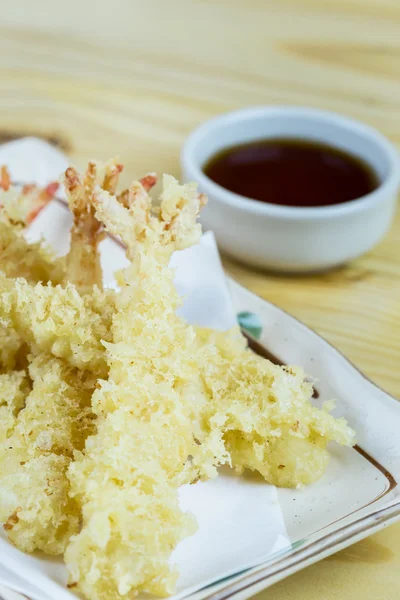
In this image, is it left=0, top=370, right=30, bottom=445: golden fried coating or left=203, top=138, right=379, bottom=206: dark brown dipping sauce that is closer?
left=0, top=370, right=30, bottom=445: golden fried coating

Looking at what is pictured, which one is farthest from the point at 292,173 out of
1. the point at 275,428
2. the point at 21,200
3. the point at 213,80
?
the point at 213,80

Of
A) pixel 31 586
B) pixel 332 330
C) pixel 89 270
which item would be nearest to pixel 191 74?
pixel 332 330

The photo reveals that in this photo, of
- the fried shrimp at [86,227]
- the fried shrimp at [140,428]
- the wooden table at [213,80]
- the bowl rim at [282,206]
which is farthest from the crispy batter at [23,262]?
the wooden table at [213,80]

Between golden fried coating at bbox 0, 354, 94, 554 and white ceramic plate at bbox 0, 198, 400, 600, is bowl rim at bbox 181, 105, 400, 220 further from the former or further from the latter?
golden fried coating at bbox 0, 354, 94, 554

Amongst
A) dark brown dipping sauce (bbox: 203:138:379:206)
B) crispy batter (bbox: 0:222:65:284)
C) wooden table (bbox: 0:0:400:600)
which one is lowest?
wooden table (bbox: 0:0:400:600)

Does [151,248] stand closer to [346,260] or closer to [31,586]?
[31,586]

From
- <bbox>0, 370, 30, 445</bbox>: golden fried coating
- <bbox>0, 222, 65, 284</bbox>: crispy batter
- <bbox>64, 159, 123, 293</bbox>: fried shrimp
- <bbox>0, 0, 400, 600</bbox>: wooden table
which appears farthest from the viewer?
<bbox>0, 0, 400, 600</bbox>: wooden table

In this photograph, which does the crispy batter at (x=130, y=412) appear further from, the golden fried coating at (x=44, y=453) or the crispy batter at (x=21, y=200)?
the crispy batter at (x=21, y=200)

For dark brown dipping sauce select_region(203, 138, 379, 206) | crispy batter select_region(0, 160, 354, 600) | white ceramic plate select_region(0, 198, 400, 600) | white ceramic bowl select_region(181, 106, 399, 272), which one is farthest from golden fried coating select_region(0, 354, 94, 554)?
dark brown dipping sauce select_region(203, 138, 379, 206)
